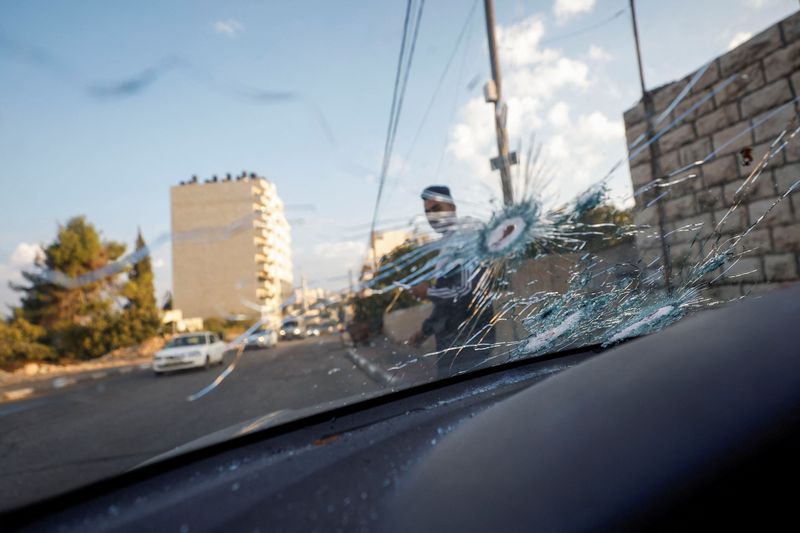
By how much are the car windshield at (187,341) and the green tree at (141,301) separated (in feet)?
0.26

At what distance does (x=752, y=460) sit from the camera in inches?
29.4

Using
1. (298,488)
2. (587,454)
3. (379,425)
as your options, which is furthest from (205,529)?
(587,454)

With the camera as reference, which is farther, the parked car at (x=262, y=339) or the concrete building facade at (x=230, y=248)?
the parked car at (x=262, y=339)

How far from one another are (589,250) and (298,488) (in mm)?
1607

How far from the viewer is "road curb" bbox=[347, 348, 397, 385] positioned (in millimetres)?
1561

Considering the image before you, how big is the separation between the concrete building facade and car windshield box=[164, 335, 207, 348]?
0.32 feet

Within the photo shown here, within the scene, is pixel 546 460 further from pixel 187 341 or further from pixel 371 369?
pixel 187 341

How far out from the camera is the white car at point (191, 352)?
1.66 metres

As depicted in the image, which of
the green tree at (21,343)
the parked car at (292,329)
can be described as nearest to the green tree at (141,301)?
the green tree at (21,343)

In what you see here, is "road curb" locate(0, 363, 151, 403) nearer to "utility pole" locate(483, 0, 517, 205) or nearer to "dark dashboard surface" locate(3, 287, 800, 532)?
"dark dashboard surface" locate(3, 287, 800, 532)

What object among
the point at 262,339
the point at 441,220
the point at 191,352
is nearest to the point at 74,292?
the point at 191,352

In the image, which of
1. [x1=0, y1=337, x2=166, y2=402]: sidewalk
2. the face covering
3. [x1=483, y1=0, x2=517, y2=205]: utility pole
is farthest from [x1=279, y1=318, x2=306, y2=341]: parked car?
[x1=483, y1=0, x2=517, y2=205]: utility pole

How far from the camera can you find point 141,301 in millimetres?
1526

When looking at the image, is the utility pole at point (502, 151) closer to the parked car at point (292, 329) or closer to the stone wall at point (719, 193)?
the stone wall at point (719, 193)
